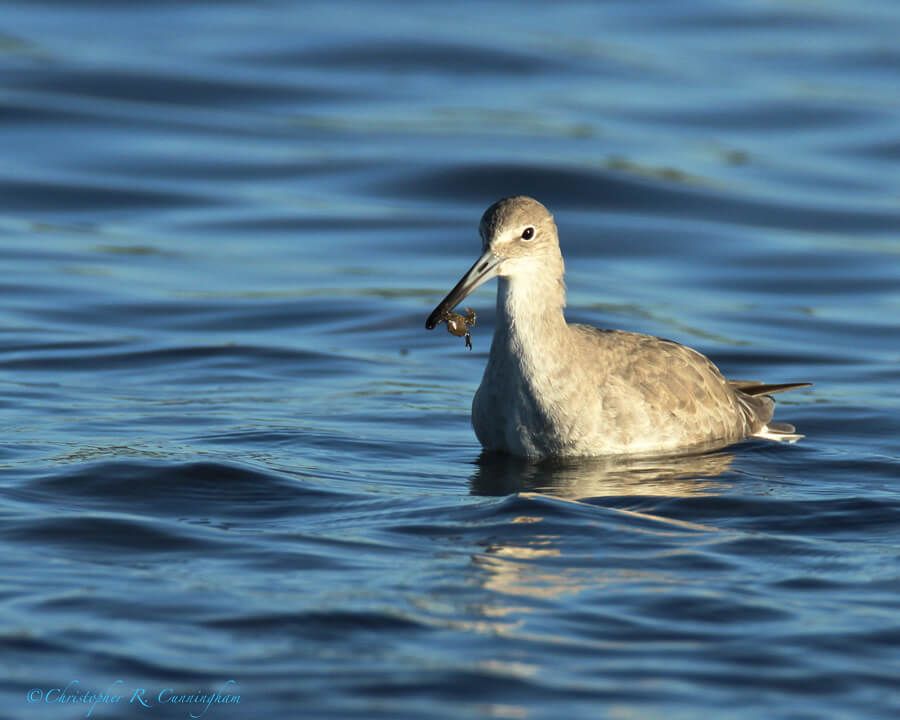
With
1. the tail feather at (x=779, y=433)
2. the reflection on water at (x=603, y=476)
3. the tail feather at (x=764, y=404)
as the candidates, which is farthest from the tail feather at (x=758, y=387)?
the reflection on water at (x=603, y=476)

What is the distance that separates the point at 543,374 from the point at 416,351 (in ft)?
13.7

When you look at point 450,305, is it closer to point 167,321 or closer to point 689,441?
point 689,441

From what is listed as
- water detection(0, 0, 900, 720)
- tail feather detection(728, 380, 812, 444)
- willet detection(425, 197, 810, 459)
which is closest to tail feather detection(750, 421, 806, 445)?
tail feather detection(728, 380, 812, 444)

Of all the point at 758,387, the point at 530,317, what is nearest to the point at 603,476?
the point at 530,317

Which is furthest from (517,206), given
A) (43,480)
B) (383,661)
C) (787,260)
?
(787,260)

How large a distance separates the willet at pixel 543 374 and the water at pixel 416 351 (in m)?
0.25

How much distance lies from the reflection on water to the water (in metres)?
0.04

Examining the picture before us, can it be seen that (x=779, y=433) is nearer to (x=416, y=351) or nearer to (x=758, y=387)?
(x=758, y=387)

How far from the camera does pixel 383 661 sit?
6223 mm

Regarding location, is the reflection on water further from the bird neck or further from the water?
the bird neck

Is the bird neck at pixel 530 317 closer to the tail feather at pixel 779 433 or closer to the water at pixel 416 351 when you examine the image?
the water at pixel 416 351

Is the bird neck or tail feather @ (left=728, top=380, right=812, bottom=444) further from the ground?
the bird neck

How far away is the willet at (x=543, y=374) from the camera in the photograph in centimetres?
957

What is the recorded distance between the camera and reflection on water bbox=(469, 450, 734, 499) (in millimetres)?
A: 9078
